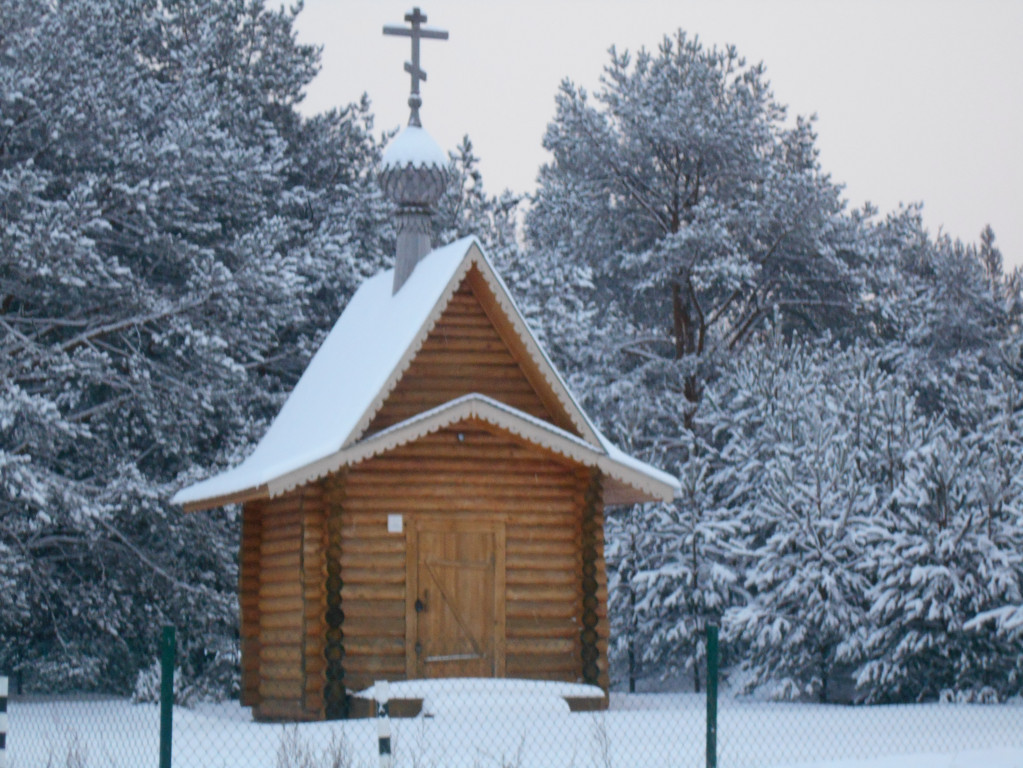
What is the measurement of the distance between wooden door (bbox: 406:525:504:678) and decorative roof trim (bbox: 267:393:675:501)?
132 cm

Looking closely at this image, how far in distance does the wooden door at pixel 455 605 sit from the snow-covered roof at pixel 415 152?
6.20 meters

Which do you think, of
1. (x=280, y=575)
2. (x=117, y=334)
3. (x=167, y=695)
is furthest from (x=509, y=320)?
(x=117, y=334)

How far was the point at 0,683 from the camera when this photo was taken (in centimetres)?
898

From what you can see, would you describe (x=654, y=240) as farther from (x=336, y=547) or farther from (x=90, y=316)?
(x=336, y=547)

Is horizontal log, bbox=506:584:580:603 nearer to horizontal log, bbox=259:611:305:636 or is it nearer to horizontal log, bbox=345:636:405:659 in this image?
horizontal log, bbox=345:636:405:659

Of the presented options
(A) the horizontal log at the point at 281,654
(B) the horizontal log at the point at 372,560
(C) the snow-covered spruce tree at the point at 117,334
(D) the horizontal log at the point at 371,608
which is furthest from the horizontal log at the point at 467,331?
(C) the snow-covered spruce tree at the point at 117,334

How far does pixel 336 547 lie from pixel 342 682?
1.51m

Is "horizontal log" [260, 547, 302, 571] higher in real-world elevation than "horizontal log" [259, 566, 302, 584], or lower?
higher

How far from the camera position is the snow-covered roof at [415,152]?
68.4 ft

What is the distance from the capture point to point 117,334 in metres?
24.1

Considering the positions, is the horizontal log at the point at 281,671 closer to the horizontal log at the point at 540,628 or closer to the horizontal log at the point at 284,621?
the horizontal log at the point at 284,621

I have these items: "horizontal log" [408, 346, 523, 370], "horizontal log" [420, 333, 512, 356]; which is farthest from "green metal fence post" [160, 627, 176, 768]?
"horizontal log" [420, 333, 512, 356]

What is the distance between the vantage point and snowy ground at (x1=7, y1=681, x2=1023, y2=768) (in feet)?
38.2

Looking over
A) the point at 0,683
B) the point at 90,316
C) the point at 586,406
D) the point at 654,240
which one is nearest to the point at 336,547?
the point at 0,683
